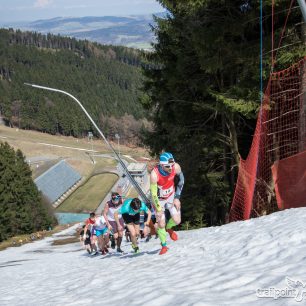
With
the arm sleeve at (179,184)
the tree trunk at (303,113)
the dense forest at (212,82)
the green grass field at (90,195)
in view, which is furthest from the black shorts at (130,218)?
the green grass field at (90,195)

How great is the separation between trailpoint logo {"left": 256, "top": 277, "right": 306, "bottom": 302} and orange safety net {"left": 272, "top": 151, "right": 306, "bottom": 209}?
6.56m

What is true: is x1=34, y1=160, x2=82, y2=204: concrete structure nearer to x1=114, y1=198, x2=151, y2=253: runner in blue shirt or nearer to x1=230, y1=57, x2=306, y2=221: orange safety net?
x1=230, y1=57, x2=306, y2=221: orange safety net

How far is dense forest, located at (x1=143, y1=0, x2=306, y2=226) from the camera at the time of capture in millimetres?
13859

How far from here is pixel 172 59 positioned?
20266 mm

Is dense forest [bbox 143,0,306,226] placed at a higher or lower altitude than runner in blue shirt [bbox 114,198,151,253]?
higher

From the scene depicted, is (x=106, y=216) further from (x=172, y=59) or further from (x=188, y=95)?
(x=172, y=59)

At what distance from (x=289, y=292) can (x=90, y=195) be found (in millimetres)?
96015

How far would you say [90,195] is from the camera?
99312mm

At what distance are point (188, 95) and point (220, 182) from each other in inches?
159

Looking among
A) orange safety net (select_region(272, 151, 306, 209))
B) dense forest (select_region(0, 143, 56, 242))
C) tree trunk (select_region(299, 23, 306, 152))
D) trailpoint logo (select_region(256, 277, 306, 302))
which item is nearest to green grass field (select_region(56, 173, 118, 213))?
dense forest (select_region(0, 143, 56, 242))

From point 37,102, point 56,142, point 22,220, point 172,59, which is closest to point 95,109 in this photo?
point 37,102

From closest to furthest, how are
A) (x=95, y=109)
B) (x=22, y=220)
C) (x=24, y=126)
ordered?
(x=22, y=220) < (x=24, y=126) < (x=95, y=109)

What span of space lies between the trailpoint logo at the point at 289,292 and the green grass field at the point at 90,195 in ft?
278

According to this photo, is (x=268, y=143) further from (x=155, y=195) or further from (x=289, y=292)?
(x=289, y=292)
